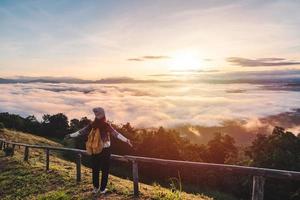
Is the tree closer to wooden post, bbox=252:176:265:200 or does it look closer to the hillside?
the hillside

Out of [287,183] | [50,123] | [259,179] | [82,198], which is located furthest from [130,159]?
[50,123]

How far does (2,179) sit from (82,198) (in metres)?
7.39

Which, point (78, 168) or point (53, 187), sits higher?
point (78, 168)

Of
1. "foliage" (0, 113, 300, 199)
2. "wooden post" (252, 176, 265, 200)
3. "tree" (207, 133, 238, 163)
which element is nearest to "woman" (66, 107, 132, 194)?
"wooden post" (252, 176, 265, 200)

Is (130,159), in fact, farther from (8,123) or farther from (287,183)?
(8,123)

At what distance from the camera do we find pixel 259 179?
9.23 m

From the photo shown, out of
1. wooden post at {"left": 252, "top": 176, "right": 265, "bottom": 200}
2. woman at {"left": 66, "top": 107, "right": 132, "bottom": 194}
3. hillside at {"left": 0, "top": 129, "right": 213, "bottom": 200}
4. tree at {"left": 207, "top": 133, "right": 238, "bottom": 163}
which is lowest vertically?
tree at {"left": 207, "top": 133, "right": 238, "bottom": 163}

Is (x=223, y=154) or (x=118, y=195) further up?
(x=118, y=195)

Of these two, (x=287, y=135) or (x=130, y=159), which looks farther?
(x=287, y=135)

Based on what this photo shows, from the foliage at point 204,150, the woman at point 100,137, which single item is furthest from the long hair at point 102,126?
the foliage at point 204,150

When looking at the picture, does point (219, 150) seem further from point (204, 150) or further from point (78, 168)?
point (78, 168)

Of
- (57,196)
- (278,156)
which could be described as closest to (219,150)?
(278,156)

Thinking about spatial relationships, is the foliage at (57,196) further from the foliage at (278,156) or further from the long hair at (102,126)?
the foliage at (278,156)

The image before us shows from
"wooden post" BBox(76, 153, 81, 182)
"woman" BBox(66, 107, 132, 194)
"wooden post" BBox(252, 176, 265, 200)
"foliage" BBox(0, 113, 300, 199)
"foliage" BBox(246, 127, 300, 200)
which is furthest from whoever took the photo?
"foliage" BBox(0, 113, 300, 199)
